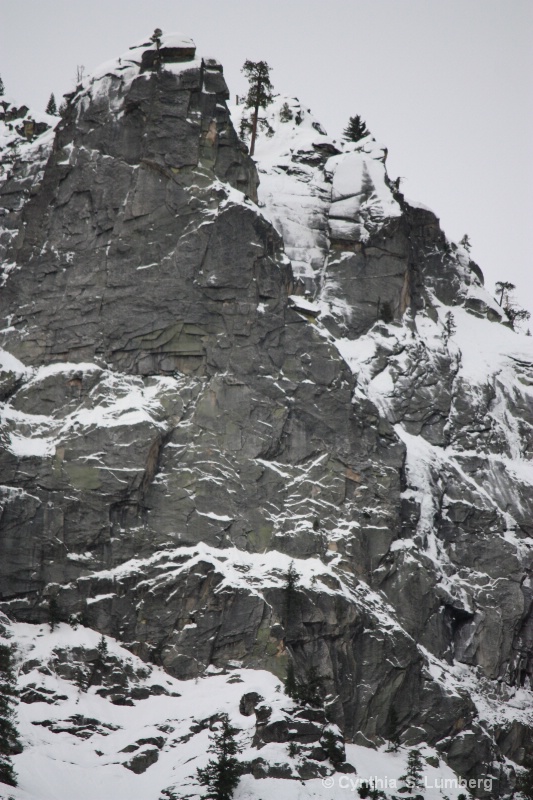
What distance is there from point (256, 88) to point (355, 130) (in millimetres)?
10513

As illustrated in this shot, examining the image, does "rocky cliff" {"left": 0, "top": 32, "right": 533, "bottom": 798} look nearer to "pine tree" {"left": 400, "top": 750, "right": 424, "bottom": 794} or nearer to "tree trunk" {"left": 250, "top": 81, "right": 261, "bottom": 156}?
"pine tree" {"left": 400, "top": 750, "right": 424, "bottom": 794}

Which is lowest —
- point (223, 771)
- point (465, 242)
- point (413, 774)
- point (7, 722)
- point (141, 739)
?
point (223, 771)

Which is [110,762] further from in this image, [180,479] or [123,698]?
[180,479]

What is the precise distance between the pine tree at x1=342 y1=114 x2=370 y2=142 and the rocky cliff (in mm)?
7995

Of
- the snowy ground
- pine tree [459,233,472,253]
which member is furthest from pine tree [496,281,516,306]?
the snowy ground

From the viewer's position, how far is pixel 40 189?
332 feet

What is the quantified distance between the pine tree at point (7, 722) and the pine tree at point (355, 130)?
60.3m

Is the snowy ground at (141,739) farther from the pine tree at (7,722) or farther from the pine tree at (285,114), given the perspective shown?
the pine tree at (285,114)

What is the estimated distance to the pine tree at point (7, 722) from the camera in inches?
2783

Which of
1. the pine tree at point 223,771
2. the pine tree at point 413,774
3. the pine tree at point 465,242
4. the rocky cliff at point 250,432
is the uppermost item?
the pine tree at point 465,242

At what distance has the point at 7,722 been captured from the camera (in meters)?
72.2

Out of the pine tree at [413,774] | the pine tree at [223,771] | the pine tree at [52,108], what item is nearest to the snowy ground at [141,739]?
the pine tree at [413,774]

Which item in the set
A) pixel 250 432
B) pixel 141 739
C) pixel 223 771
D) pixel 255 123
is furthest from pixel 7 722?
pixel 255 123

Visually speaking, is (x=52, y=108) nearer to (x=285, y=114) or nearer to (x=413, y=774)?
(x=285, y=114)
